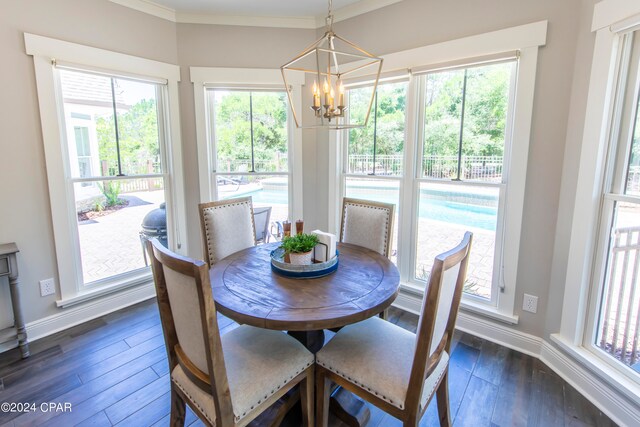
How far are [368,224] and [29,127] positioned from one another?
261cm

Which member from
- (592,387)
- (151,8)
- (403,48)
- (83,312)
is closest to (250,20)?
(151,8)

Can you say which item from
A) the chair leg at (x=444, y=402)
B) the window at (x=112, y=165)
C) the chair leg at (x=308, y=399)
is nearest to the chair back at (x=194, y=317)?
the chair leg at (x=308, y=399)

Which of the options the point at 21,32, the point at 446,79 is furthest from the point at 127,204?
the point at 446,79

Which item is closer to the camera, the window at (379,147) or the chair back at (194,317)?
the chair back at (194,317)

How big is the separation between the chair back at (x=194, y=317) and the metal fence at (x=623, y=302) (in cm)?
219

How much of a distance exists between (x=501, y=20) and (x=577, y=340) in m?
2.19

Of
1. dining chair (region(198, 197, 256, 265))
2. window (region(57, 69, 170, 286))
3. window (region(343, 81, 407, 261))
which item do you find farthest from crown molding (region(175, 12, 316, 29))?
dining chair (region(198, 197, 256, 265))

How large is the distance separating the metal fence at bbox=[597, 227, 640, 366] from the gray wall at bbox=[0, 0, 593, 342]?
237 millimetres

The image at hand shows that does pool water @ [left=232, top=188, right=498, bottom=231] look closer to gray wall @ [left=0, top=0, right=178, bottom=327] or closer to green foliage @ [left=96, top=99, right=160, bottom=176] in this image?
green foliage @ [left=96, top=99, right=160, bottom=176]

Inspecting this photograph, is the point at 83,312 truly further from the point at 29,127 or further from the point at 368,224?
the point at 368,224

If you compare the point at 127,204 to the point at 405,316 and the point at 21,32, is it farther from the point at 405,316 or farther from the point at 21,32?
the point at 405,316

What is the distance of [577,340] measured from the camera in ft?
6.59

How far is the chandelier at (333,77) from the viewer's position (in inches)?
60.1

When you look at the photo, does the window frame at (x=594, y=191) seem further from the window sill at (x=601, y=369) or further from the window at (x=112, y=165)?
the window at (x=112, y=165)
